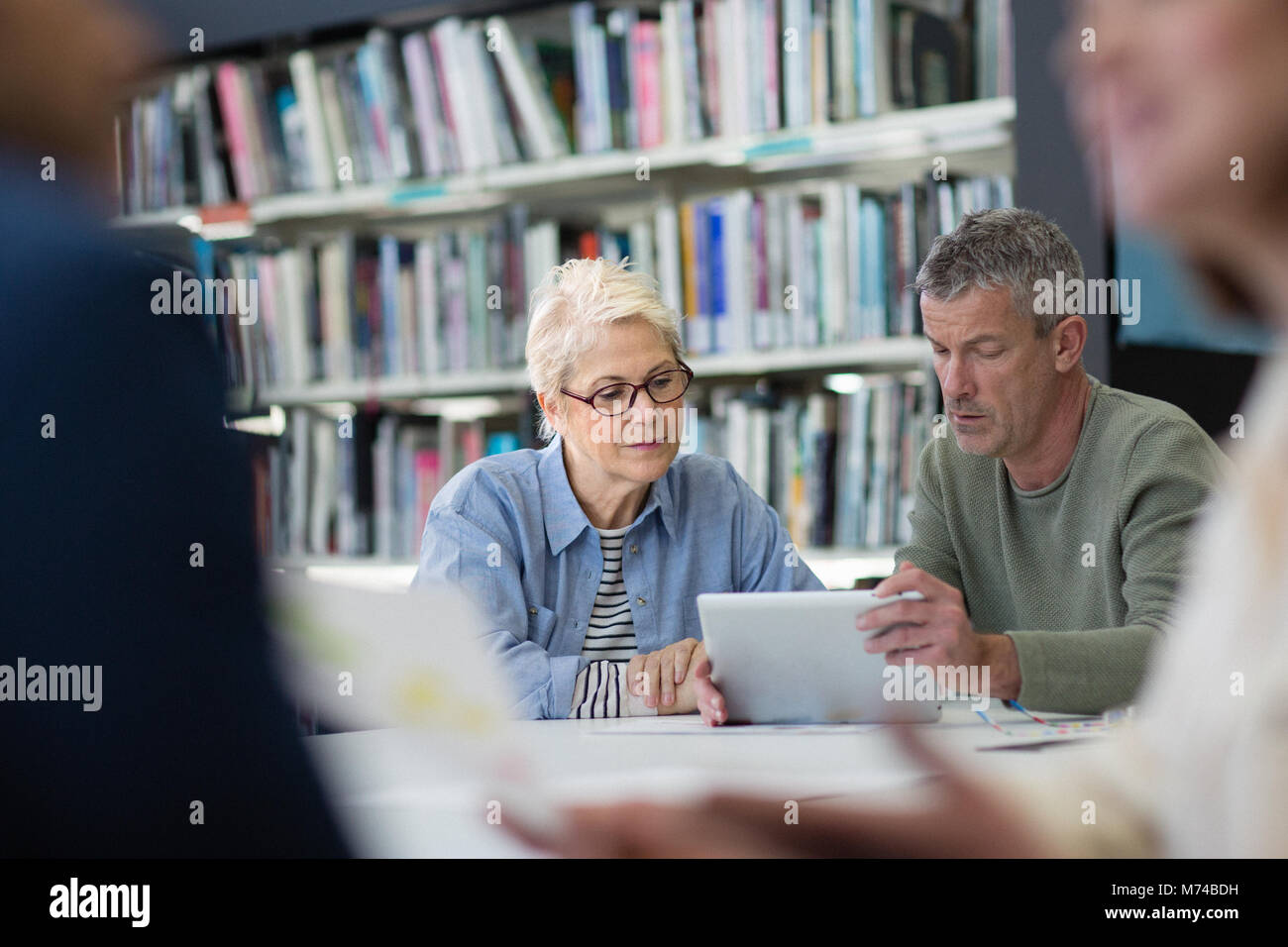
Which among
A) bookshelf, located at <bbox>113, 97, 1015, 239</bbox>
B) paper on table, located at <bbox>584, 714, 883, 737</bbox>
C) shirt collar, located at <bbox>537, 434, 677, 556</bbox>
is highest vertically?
bookshelf, located at <bbox>113, 97, 1015, 239</bbox>

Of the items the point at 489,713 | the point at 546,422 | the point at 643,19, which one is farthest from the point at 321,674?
the point at 643,19

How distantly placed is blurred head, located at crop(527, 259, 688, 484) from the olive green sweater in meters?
0.38

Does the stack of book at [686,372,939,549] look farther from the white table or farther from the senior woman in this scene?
the white table

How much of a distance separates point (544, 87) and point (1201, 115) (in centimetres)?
172

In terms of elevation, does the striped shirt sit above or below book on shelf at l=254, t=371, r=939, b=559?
below

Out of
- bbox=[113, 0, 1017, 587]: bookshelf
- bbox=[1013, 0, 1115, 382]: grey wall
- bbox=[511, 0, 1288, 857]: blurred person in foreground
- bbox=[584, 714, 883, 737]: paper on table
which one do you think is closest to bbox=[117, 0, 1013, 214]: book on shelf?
bbox=[113, 0, 1017, 587]: bookshelf

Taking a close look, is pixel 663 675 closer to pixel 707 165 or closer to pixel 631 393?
pixel 631 393

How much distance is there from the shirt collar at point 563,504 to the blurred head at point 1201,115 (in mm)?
973

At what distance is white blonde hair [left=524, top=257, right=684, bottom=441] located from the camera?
5.16 ft

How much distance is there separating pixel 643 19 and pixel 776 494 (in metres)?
0.89

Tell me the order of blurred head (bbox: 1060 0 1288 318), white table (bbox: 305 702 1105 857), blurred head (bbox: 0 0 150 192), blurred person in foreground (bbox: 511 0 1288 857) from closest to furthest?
blurred person in foreground (bbox: 511 0 1288 857) → blurred head (bbox: 1060 0 1288 318) → blurred head (bbox: 0 0 150 192) → white table (bbox: 305 702 1105 857)

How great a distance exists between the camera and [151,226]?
674 mm

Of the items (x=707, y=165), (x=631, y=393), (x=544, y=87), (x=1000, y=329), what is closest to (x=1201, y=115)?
(x=1000, y=329)

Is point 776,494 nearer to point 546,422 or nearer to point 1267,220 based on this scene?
point 546,422
